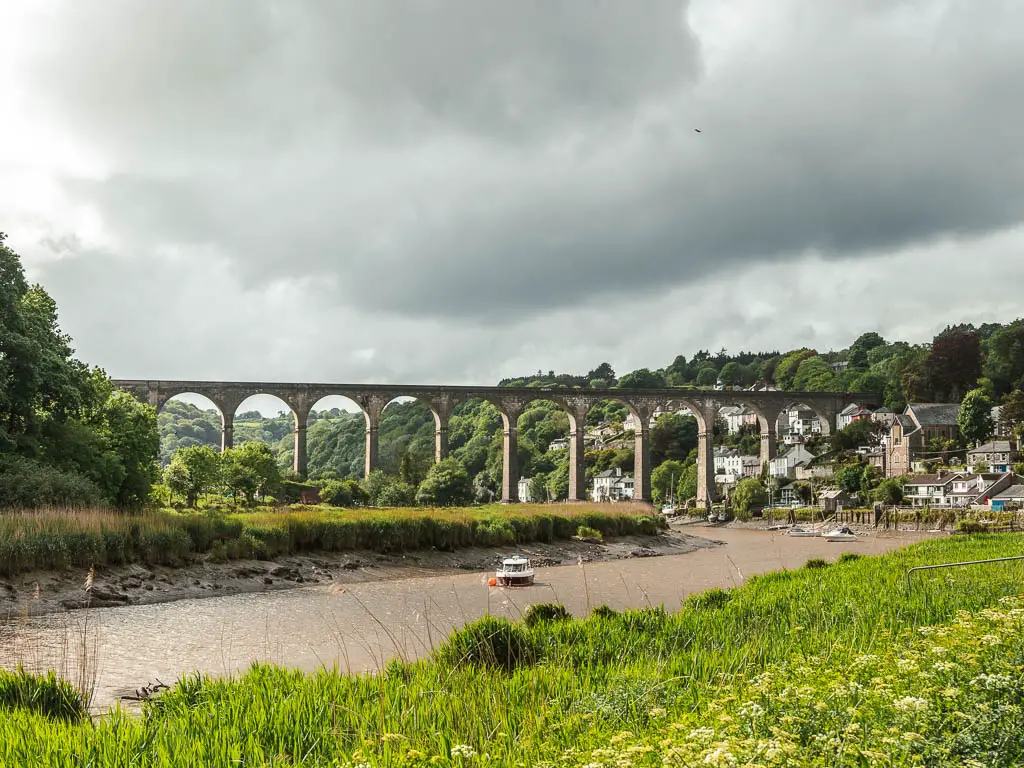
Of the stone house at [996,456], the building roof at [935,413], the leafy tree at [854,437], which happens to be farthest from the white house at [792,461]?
the stone house at [996,456]

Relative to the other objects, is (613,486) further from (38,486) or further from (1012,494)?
(38,486)

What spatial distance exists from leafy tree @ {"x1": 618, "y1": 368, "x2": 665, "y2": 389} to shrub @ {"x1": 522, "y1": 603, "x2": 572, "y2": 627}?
500ft

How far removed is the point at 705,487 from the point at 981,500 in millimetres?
23032

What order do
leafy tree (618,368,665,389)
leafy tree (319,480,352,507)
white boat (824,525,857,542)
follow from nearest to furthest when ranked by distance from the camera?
white boat (824,525,857,542), leafy tree (319,480,352,507), leafy tree (618,368,665,389)

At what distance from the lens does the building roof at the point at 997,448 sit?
6788 centimetres

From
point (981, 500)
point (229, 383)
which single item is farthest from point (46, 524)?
point (981, 500)

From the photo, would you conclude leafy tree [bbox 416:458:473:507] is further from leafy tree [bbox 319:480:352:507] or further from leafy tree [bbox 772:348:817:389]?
leafy tree [bbox 772:348:817:389]

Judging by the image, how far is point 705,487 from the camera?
7644 cm

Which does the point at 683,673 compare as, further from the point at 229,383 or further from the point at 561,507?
the point at 229,383

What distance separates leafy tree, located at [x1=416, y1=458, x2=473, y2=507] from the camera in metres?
58.0

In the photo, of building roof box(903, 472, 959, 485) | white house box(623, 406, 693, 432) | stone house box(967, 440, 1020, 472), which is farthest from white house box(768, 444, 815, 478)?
white house box(623, 406, 693, 432)

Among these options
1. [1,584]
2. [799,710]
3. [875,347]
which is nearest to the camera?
[799,710]

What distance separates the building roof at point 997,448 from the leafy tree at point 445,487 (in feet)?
147

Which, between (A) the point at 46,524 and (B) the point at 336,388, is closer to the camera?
(A) the point at 46,524
